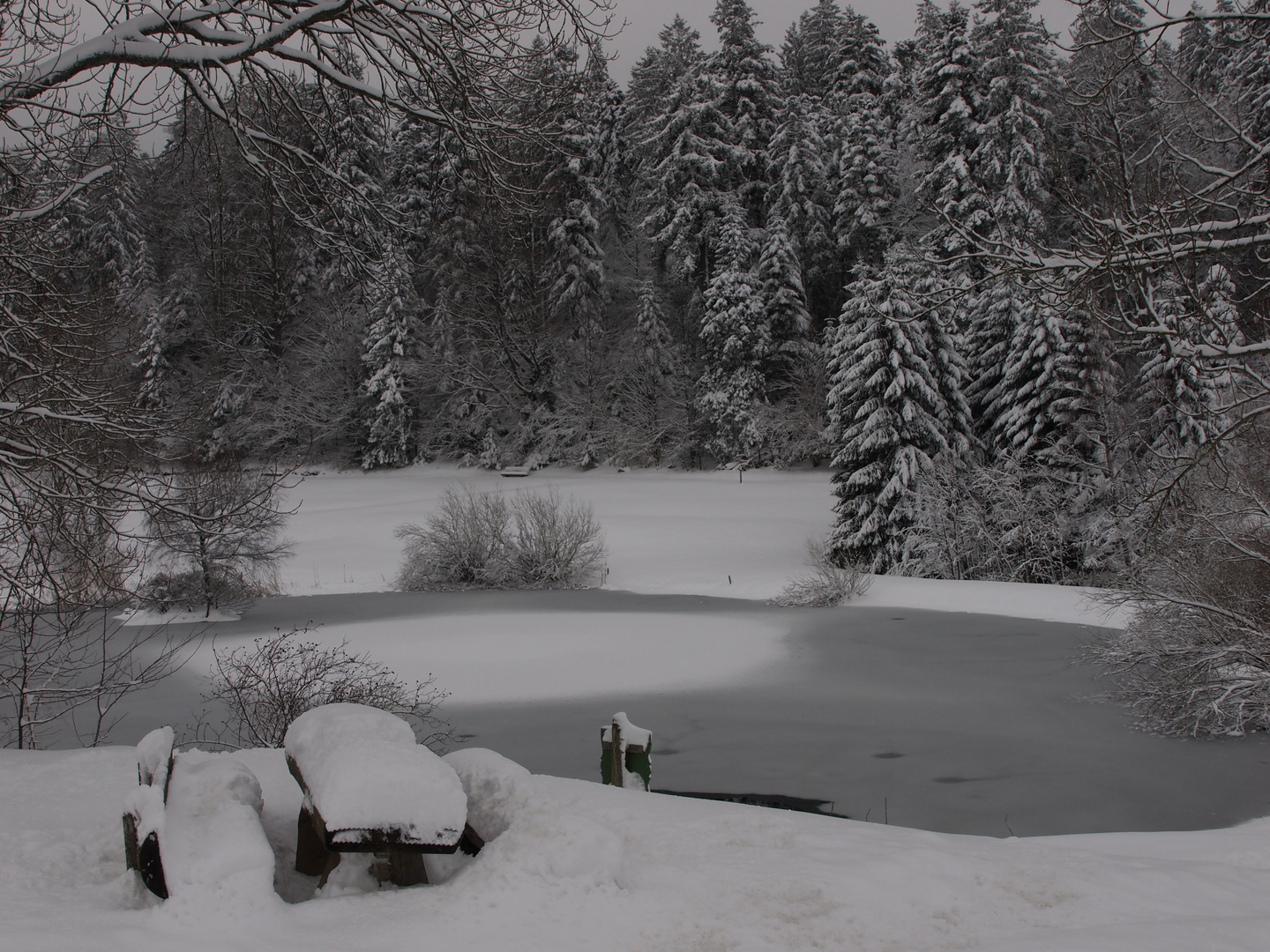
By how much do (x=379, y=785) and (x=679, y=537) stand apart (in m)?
22.2

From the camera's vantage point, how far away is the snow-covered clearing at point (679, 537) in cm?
1812

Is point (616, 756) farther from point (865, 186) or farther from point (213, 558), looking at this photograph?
point (865, 186)

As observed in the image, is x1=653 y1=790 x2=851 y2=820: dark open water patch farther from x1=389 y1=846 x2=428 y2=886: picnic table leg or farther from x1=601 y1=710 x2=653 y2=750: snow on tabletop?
x1=389 y1=846 x2=428 y2=886: picnic table leg

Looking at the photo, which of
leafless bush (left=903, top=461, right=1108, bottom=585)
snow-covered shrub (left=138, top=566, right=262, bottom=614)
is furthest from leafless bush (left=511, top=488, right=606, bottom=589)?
leafless bush (left=903, top=461, right=1108, bottom=585)

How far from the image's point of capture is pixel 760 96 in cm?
4003

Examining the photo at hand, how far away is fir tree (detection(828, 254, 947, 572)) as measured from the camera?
70.8ft

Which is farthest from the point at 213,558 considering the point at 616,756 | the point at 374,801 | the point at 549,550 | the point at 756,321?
the point at 756,321

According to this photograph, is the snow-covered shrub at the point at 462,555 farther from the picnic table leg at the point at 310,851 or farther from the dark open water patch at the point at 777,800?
the picnic table leg at the point at 310,851

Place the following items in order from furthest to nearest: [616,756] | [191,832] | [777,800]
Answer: [777,800]
[616,756]
[191,832]

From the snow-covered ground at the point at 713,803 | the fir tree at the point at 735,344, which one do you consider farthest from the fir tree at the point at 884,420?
the fir tree at the point at 735,344

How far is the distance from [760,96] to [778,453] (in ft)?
52.7

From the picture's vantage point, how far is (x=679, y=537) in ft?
82.1

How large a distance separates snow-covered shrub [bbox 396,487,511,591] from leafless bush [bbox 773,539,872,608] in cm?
649

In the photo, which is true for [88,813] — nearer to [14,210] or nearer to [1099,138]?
[14,210]
